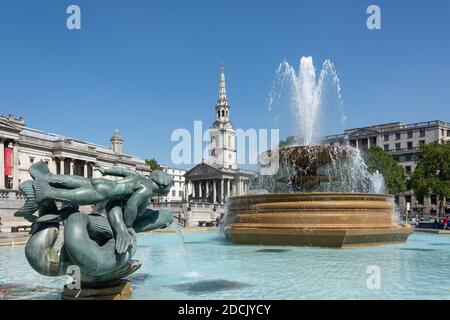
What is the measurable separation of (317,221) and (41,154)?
6491cm

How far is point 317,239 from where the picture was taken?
14.1 meters

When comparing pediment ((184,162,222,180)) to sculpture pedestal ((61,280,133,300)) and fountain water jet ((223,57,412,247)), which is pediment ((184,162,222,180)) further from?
sculpture pedestal ((61,280,133,300))

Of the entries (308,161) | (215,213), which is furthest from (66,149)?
(308,161)

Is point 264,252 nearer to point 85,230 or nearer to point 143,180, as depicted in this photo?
point 143,180

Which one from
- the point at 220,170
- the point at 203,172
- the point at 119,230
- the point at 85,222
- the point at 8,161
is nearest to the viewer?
the point at 85,222

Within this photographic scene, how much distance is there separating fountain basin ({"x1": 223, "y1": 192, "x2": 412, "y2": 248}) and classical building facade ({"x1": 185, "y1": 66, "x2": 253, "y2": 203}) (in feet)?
293

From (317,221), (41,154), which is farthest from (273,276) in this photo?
(41,154)

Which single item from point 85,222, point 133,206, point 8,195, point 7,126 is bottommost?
point 8,195

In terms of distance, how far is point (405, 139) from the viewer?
86.2 m

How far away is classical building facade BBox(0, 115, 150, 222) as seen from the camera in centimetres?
6072

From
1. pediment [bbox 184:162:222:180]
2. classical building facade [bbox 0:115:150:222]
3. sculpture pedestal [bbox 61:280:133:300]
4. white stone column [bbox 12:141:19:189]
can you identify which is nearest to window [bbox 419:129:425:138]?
pediment [bbox 184:162:222:180]

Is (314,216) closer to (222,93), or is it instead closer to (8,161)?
(8,161)

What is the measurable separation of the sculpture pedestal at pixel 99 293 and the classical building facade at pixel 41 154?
162 ft

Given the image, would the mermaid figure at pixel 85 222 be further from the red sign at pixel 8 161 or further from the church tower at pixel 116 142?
the church tower at pixel 116 142
